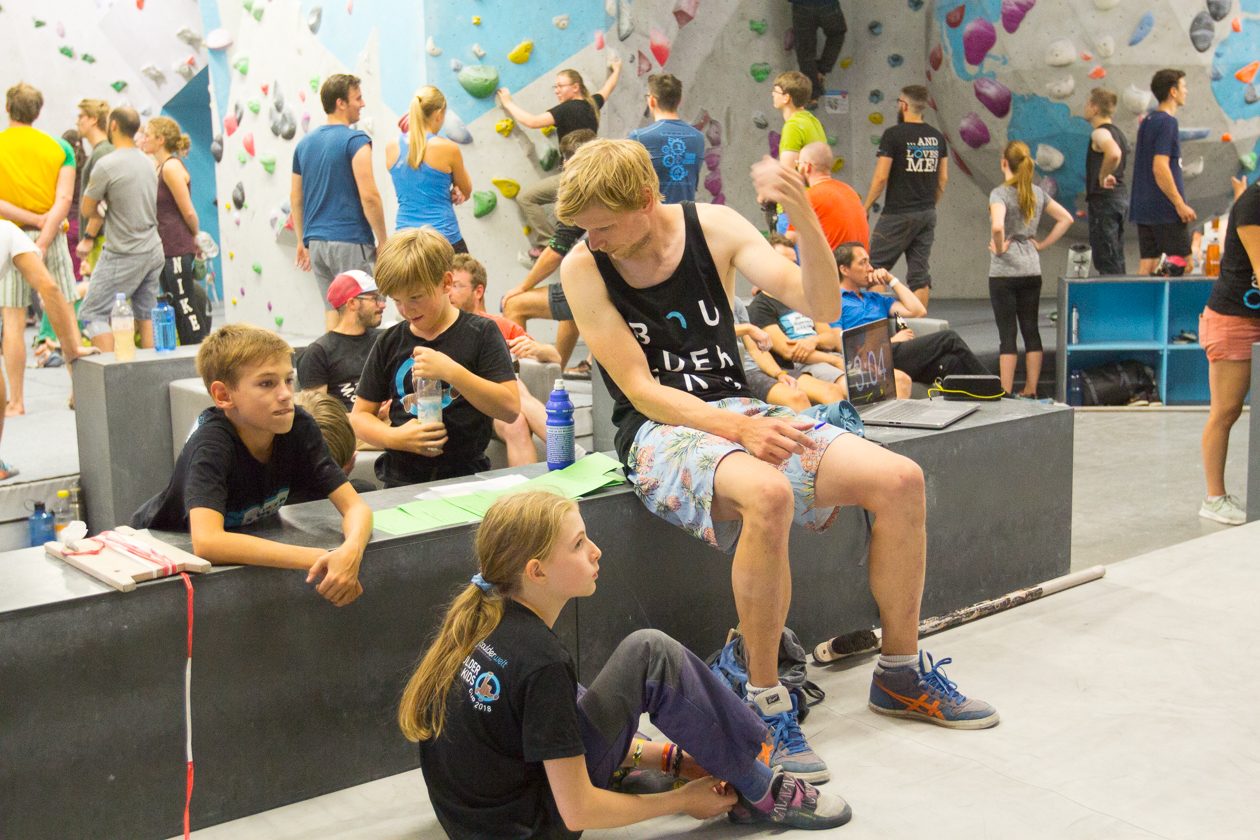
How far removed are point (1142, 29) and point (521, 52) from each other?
14.5ft

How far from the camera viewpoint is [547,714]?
2.18 metres

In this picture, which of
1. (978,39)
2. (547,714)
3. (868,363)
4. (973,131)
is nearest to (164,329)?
(868,363)

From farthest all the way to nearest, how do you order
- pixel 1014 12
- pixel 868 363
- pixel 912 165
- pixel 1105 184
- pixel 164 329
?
pixel 1014 12 < pixel 1105 184 < pixel 912 165 < pixel 164 329 < pixel 868 363

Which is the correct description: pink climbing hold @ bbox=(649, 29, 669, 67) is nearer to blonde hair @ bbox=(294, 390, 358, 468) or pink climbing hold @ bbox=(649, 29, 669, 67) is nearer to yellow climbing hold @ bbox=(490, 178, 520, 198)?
yellow climbing hold @ bbox=(490, 178, 520, 198)

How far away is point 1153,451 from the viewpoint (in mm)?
6699

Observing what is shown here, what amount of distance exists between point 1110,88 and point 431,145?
5262 mm

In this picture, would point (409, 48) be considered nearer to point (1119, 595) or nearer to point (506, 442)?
point (506, 442)

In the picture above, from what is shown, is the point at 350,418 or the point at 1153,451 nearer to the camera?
the point at 350,418

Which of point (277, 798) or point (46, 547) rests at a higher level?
point (46, 547)

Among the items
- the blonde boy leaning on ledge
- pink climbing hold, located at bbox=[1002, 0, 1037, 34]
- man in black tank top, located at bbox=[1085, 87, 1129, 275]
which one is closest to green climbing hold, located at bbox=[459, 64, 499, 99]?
man in black tank top, located at bbox=[1085, 87, 1129, 275]

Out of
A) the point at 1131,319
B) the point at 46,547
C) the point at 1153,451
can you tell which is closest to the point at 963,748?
the point at 46,547

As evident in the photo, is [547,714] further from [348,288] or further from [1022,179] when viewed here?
[1022,179]

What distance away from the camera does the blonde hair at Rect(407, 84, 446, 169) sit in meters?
6.32

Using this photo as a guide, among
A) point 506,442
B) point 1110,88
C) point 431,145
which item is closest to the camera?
point 506,442
